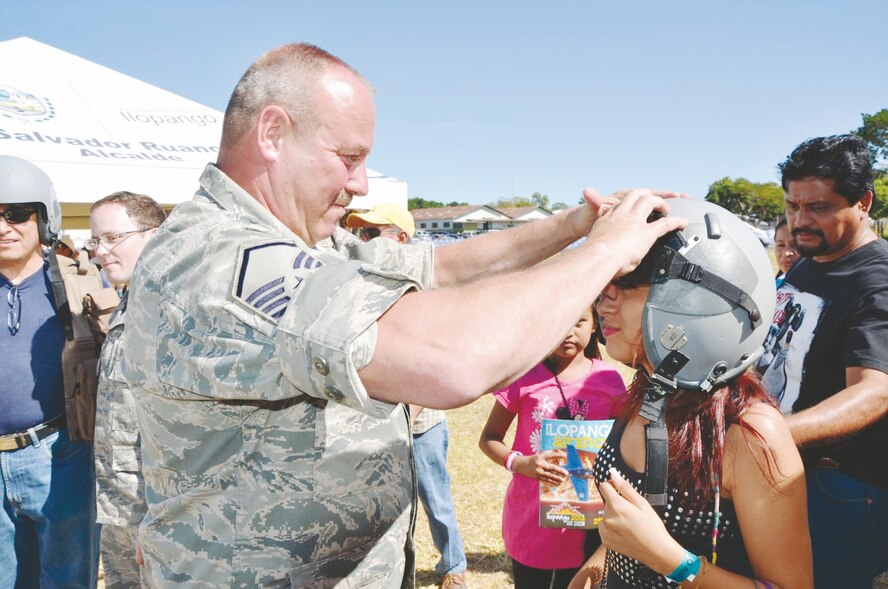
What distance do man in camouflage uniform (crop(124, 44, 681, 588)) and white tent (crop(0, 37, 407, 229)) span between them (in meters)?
5.34

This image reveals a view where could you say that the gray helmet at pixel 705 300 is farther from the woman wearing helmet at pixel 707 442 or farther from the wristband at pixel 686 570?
the wristband at pixel 686 570

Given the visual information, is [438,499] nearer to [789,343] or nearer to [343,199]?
[789,343]

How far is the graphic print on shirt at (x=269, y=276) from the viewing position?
1195mm

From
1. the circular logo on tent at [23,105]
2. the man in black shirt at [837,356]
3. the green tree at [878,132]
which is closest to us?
the man in black shirt at [837,356]

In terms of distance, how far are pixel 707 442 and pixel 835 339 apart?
1798mm

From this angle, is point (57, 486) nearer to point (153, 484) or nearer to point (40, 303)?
point (40, 303)

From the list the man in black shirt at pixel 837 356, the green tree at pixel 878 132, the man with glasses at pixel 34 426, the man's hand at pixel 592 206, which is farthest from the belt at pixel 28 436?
the green tree at pixel 878 132

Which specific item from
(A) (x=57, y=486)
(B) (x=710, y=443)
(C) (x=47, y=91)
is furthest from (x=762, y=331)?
(C) (x=47, y=91)

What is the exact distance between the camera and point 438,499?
4609 millimetres

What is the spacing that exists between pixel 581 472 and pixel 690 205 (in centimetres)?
154

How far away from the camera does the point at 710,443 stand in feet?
6.42

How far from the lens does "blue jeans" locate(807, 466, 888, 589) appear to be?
9.87ft

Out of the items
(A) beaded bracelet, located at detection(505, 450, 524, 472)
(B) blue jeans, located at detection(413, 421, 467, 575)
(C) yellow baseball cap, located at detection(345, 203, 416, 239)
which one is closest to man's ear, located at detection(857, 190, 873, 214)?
(A) beaded bracelet, located at detection(505, 450, 524, 472)

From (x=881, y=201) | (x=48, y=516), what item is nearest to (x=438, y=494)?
(x=48, y=516)
